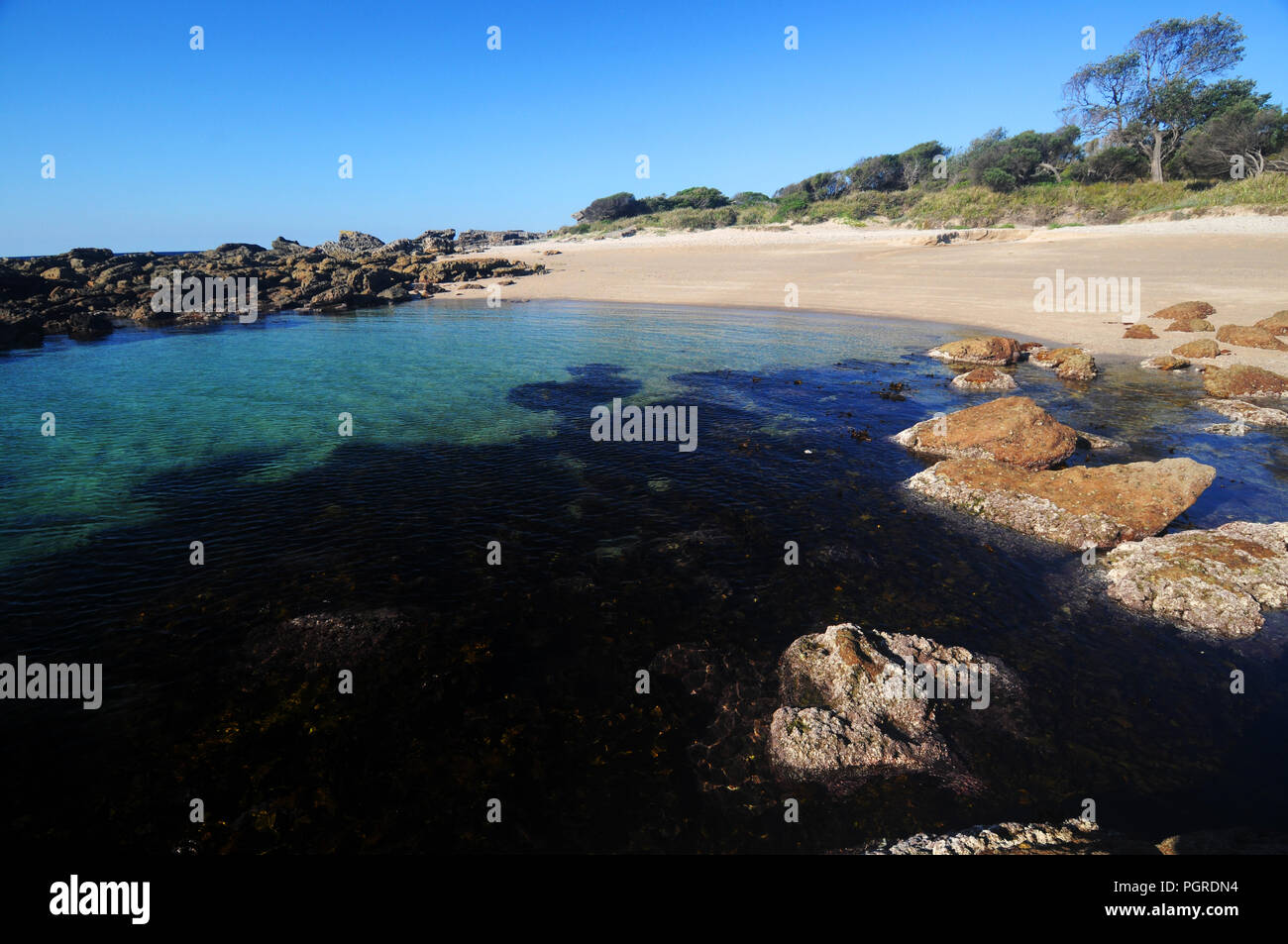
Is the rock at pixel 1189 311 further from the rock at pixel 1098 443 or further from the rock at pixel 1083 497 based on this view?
the rock at pixel 1083 497

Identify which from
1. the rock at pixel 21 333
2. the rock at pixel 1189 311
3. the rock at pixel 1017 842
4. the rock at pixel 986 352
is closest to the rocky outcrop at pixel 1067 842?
the rock at pixel 1017 842

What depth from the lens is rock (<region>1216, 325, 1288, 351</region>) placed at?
31.0 meters

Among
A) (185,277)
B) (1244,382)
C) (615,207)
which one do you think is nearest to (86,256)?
(185,277)

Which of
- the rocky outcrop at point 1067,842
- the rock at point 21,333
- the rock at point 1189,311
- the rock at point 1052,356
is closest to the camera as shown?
the rocky outcrop at point 1067,842

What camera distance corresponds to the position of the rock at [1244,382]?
26.1m

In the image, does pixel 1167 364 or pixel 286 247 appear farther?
pixel 286 247

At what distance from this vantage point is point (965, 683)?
976 cm

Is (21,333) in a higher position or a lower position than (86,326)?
lower

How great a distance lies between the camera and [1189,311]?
37.0 meters

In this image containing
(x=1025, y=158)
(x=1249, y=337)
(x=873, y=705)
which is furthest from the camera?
(x=1025, y=158)

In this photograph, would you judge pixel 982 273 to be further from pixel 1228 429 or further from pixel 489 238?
pixel 489 238

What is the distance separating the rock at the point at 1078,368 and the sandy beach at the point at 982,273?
696cm

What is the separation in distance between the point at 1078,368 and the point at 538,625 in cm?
3409
